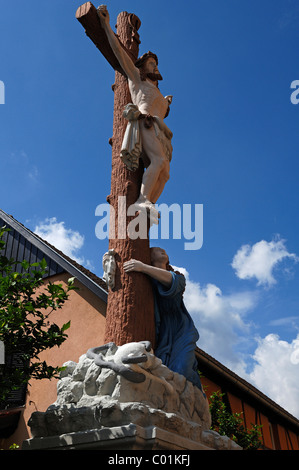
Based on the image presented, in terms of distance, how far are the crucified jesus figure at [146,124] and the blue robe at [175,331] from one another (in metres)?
0.82

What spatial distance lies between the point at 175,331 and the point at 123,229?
41.7 inches

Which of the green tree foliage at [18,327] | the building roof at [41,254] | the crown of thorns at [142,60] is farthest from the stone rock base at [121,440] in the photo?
the building roof at [41,254]

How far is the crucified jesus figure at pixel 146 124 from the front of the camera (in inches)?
179

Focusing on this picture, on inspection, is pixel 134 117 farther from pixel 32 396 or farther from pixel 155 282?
pixel 32 396

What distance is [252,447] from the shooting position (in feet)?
29.4

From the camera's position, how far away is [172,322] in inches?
164

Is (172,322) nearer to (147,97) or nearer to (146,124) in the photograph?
(146,124)

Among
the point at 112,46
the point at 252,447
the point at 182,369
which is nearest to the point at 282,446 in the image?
the point at 252,447

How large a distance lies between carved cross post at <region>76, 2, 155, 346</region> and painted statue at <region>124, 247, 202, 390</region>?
92 millimetres

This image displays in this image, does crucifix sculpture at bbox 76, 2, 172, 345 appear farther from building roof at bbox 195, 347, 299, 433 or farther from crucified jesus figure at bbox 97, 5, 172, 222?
building roof at bbox 195, 347, 299, 433

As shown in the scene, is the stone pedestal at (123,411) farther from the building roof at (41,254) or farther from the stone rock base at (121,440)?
the building roof at (41,254)


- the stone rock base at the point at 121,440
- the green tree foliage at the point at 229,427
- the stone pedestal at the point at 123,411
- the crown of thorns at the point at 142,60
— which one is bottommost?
the stone rock base at the point at 121,440

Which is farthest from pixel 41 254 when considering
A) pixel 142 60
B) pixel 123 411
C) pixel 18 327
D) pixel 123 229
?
pixel 123 411

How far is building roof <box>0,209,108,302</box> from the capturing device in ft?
29.0
